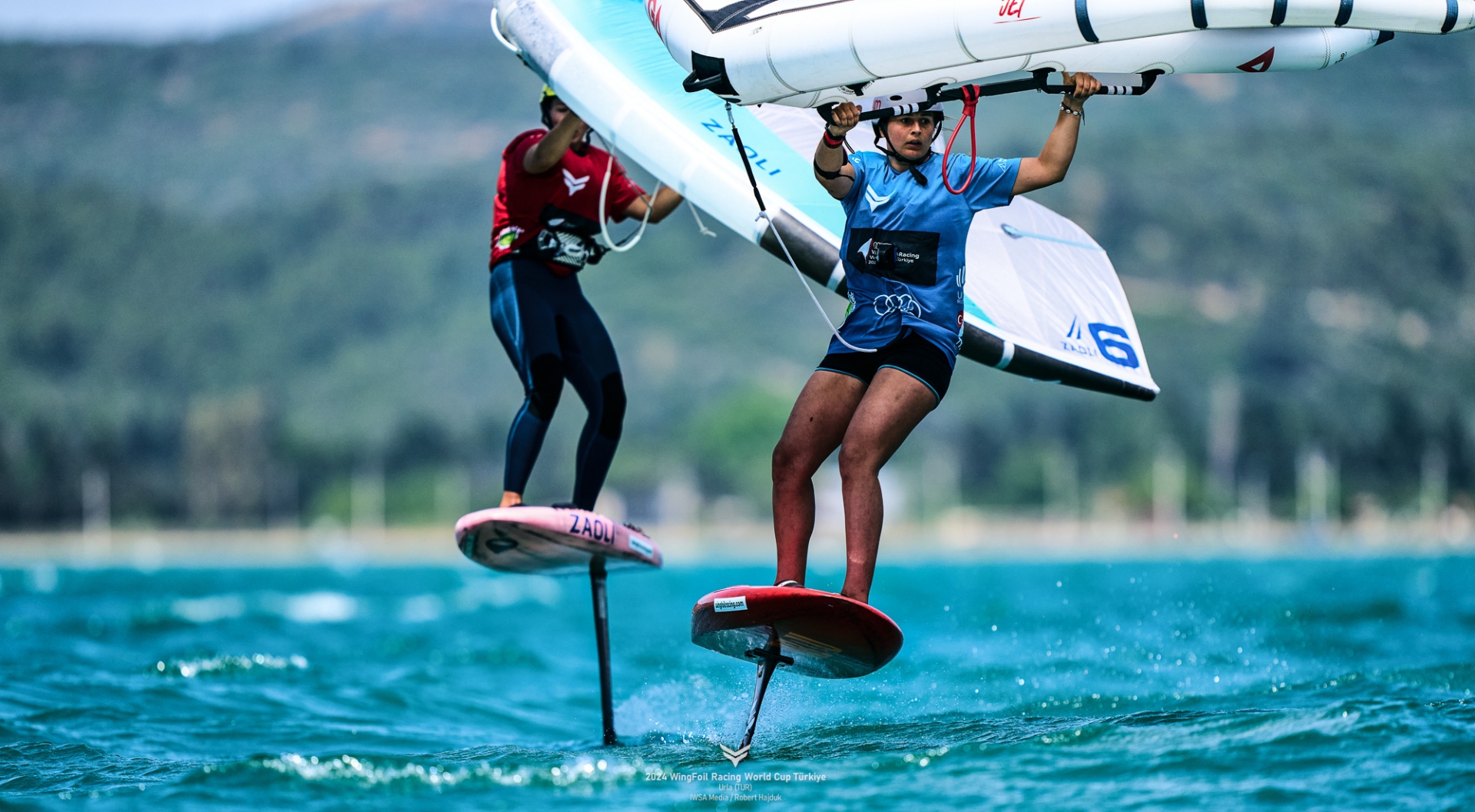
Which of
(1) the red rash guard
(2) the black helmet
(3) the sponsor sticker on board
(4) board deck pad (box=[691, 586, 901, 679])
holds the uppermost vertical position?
(1) the red rash guard

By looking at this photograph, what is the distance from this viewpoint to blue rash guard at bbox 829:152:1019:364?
7191mm

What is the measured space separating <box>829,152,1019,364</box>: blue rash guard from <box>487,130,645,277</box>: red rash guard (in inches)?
86.8

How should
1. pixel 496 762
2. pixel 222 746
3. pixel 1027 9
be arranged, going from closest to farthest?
pixel 1027 9
pixel 496 762
pixel 222 746

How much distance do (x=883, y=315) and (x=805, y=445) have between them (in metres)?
0.73

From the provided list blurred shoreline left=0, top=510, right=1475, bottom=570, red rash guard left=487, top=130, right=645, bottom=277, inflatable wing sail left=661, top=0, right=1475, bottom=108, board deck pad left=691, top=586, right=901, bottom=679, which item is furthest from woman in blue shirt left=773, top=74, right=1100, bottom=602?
blurred shoreline left=0, top=510, right=1475, bottom=570


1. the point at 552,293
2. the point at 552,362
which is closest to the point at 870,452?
the point at 552,362

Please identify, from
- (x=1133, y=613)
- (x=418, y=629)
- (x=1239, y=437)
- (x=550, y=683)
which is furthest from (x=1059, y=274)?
(x=1239, y=437)

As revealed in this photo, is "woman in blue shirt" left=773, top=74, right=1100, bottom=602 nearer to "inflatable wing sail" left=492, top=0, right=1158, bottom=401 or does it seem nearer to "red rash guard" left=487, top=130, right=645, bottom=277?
"inflatable wing sail" left=492, top=0, right=1158, bottom=401

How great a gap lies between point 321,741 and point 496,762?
6.67ft

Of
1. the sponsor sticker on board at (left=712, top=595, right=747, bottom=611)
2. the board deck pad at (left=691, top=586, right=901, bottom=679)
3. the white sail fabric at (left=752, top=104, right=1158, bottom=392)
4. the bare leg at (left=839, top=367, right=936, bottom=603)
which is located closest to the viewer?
the board deck pad at (left=691, top=586, right=901, bottom=679)

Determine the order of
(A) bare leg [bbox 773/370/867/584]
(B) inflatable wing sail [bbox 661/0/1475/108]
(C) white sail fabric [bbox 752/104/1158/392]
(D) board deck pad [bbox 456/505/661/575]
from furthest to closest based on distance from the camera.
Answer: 1. (C) white sail fabric [bbox 752/104/1158/392]
2. (D) board deck pad [bbox 456/505/661/575]
3. (A) bare leg [bbox 773/370/867/584]
4. (B) inflatable wing sail [bbox 661/0/1475/108]

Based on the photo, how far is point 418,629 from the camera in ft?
80.5

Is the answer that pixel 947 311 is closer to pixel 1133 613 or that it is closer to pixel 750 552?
pixel 1133 613

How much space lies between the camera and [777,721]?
8406 millimetres
